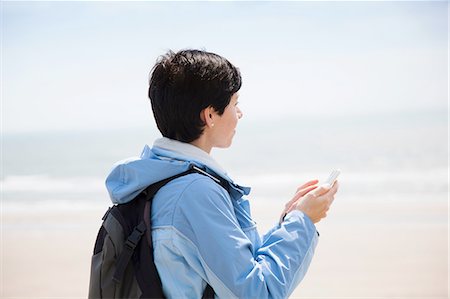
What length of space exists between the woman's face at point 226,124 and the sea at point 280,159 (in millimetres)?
8080

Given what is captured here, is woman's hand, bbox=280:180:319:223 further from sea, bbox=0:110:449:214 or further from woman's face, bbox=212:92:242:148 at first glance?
sea, bbox=0:110:449:214

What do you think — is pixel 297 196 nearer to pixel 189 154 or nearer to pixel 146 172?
pixel 189 154

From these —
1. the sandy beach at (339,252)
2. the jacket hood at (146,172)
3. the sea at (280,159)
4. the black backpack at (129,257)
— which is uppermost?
the jacket hood at (146,172)

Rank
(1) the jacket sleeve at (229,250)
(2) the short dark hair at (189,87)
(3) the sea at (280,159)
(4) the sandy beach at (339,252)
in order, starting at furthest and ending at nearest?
(3) the sea at (280,159), (4) the sandy beach at (339,252), (2) the short dark hair at (189,87), (1) the jacket sleeve at (229,250)

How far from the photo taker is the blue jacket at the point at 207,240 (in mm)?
1782

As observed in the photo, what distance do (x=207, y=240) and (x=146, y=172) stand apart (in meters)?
0.25

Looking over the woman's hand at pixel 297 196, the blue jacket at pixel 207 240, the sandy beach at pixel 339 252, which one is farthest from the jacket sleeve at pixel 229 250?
the sandy beach at pixel 339 252

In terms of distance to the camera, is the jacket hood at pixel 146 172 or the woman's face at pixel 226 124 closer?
the jacket hood at pixel 146 172

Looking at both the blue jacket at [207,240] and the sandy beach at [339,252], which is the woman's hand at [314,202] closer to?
the blue jacket at [207,240]

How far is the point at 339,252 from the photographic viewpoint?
734cm

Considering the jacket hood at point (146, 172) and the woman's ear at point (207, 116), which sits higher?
the woman's ear at point (207, 116)

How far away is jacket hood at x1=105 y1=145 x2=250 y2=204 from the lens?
1.87 meters

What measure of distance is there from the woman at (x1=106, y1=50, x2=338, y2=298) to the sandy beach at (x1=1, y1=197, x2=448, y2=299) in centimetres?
433

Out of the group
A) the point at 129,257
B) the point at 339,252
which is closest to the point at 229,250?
the point at 129,257
